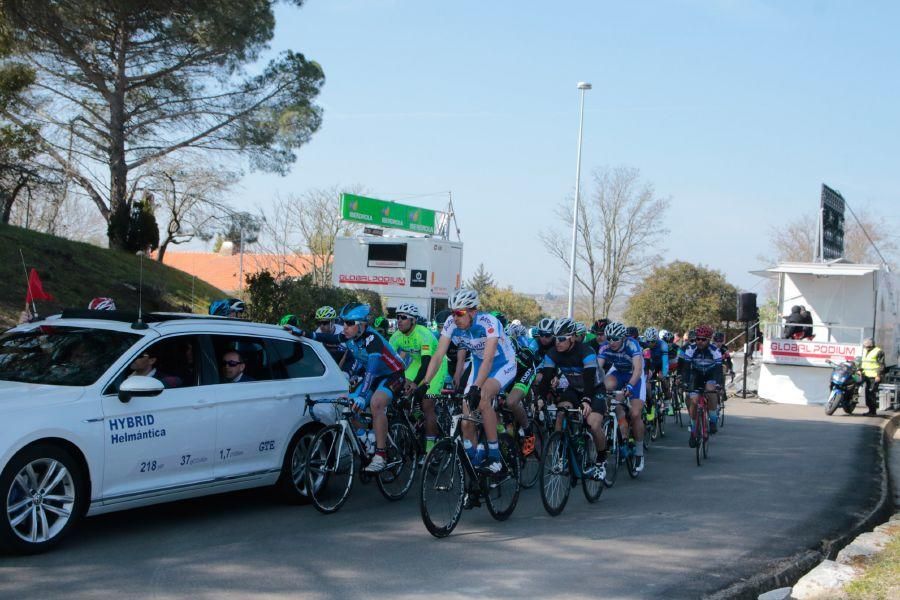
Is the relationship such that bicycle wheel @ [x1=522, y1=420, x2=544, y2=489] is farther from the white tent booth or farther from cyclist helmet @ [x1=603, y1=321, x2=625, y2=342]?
the white tent booth

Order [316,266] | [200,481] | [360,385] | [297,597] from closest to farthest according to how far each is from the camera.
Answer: [297,597] → [200,481] → [360,385] → [316,266]

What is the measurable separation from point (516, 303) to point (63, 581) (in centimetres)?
5144

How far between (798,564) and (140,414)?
205 inches

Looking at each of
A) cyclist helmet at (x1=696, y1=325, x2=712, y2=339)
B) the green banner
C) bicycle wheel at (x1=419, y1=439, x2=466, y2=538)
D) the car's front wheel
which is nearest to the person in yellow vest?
cyclist helmet at (x1=696, y1=325, x2=712, y2=339)

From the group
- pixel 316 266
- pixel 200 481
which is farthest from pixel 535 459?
pixel 316 266

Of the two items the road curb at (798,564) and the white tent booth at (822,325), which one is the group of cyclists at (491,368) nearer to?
the road curb at (798,564)

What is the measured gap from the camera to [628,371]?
40.0 feet

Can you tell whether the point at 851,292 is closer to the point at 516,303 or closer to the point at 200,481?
the point at 200,481

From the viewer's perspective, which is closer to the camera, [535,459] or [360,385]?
[360,385]

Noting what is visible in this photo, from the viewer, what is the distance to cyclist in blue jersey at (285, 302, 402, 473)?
358 inches

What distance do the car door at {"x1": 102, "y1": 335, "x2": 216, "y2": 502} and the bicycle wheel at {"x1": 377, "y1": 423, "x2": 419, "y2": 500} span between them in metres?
2.14

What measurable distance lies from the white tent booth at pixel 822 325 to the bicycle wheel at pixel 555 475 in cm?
1725

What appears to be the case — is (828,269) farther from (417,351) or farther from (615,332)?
(417,351)

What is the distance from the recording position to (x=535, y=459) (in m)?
10.7
